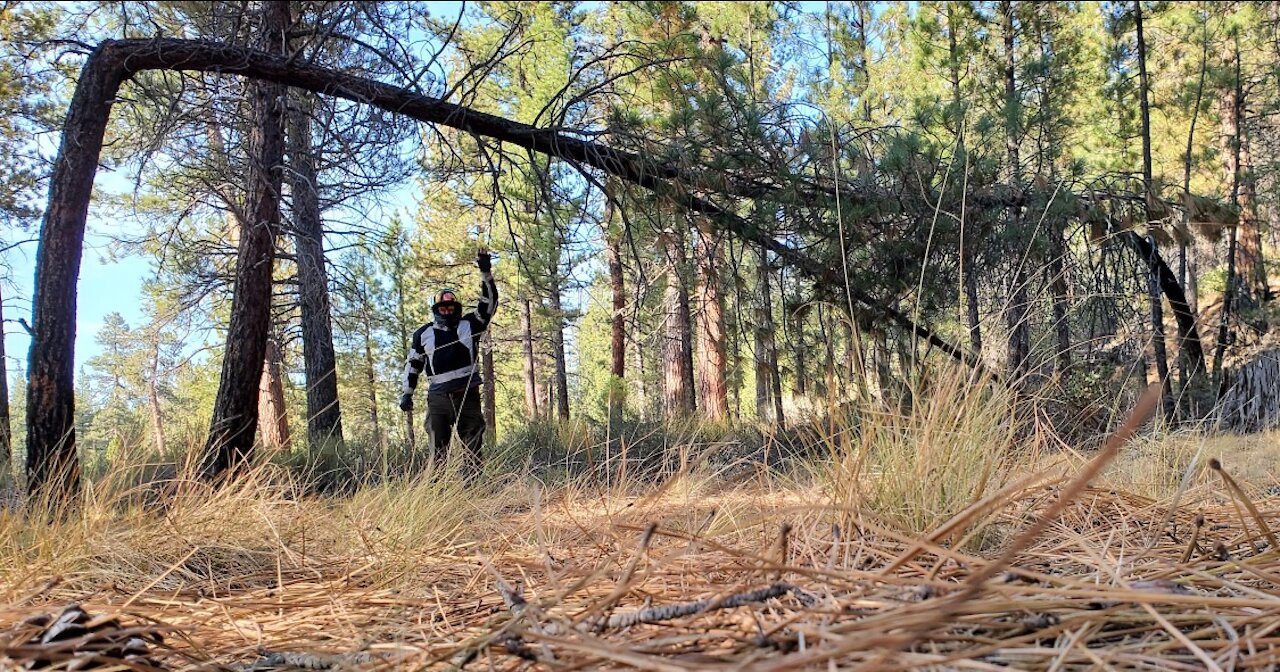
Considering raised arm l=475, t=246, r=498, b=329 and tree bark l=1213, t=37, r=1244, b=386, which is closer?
raised arm l=475, t=246, r=498, b=329

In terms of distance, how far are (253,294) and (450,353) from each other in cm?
166

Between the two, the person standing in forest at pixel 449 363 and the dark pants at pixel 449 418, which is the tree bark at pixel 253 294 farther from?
the dark pants at pixel 449 418

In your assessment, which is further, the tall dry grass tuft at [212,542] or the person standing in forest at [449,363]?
the person standing in forest at [449,363]

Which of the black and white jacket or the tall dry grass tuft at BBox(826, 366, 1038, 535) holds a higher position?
the black and white jacket

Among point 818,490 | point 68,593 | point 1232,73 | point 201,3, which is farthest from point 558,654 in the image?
point 1232,73

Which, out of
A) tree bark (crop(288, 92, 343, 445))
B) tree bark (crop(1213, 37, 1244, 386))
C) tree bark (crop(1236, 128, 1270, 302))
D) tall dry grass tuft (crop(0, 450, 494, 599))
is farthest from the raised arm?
tree bark (crop(1236, 128, 1270, 302))

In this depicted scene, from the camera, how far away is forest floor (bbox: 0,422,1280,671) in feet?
2.88

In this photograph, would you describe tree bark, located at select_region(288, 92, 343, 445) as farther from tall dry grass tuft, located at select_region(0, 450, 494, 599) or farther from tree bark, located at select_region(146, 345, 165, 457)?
tall dry grass tuft, located at select_region(0, 450, 494, 599)

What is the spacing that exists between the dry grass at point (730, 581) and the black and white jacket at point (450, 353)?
358 cm

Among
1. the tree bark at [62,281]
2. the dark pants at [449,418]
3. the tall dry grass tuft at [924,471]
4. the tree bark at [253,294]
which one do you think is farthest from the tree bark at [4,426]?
the tall dry grass tuft at [924,471]

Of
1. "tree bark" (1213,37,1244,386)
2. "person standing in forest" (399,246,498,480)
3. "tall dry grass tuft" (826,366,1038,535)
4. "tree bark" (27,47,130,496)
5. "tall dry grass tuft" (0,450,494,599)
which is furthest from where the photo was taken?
"tree bark" (1213,37,1244,386)

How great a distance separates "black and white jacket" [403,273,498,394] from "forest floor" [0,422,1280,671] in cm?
366

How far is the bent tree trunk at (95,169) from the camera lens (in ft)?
12.5

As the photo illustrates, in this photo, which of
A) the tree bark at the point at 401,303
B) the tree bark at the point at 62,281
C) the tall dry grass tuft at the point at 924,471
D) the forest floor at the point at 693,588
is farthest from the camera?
the tree bark at the point at 401,303
